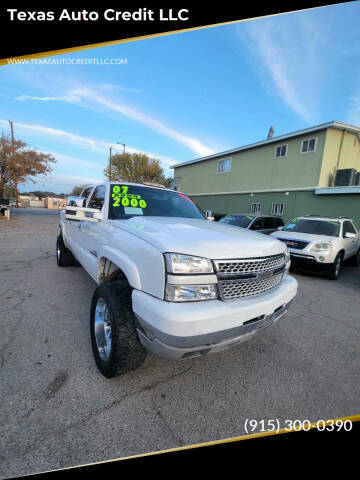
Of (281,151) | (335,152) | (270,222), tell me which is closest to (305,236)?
(270,222)

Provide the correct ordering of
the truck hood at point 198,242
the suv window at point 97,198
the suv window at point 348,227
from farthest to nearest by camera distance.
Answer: the suv window at point 348,227, the suv window at point 97,198, the truck hood at point 198,242

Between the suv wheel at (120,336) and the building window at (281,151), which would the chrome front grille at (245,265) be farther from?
the building window at (281,151)

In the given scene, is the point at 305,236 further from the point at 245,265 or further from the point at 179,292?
the point at 179,292

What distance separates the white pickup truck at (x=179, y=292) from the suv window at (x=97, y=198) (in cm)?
57

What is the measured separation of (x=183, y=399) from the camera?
1.79 metres

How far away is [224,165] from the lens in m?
19.0

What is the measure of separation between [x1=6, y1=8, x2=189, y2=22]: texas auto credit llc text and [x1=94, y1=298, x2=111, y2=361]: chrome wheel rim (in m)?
3.85

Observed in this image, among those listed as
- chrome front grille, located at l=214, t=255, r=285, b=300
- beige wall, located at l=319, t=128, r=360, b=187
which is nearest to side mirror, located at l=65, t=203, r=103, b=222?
chrome front grille, located at l=214, t=255, r=285, b=300

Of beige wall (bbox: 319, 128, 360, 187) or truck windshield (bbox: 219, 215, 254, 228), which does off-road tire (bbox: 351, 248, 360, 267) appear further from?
beige wall (bbox: 319, 128, 360, 187)

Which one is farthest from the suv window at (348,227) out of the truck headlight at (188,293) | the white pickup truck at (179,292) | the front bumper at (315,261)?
the truck headlight at (188,293)

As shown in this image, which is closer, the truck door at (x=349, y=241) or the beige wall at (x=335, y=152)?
the truck door at (x=349, y=241)

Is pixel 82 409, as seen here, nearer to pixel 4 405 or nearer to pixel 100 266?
pixel 4 405

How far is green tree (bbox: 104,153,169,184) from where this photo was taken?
94.1ft

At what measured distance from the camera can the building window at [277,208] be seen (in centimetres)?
1461
